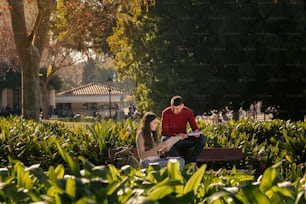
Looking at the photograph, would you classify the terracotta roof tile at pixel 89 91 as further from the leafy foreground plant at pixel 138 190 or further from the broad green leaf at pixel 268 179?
the broad green leaf at pixel 268 179

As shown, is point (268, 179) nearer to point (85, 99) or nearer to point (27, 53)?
point (27, 53)

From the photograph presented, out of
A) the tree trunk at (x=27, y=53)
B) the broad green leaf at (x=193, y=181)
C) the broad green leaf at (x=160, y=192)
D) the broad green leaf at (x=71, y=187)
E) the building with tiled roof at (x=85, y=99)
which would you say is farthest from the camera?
the building with tiled roof at (x=85, y=99)

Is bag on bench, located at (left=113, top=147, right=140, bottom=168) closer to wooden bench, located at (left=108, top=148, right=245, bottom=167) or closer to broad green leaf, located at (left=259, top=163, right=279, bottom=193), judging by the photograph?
wooden bench, located at (left=108, top=148, right=245, bottom=167)

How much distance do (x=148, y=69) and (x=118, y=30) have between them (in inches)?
126

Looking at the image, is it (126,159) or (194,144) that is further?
(194,144)

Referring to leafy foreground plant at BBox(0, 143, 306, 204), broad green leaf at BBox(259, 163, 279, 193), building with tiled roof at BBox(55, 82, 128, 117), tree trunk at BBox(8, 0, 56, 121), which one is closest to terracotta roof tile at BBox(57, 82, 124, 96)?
building with tiled roof at BBox(55, 82, 128, 117)

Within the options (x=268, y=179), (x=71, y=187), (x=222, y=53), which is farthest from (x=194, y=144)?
(x=222, y=53)

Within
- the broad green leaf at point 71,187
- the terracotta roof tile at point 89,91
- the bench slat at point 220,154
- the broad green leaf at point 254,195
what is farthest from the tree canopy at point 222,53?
the terracotta roof tile at point 89,91

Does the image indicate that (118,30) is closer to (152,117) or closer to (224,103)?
(224,103)

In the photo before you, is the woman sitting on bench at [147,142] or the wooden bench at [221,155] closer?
the woman sitting on bench at [147,142]

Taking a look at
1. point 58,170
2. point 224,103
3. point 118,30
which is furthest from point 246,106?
point 58,170

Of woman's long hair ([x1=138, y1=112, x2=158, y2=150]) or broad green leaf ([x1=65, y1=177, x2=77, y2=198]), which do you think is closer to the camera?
broad green leaf ([x1=65, y1=177, x2=77, y2=198])

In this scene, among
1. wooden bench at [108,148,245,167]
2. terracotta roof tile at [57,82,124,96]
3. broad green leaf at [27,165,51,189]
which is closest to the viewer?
broad green leaf at [27,165,51,189]

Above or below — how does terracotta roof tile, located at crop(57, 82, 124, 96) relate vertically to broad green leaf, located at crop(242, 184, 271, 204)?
above
